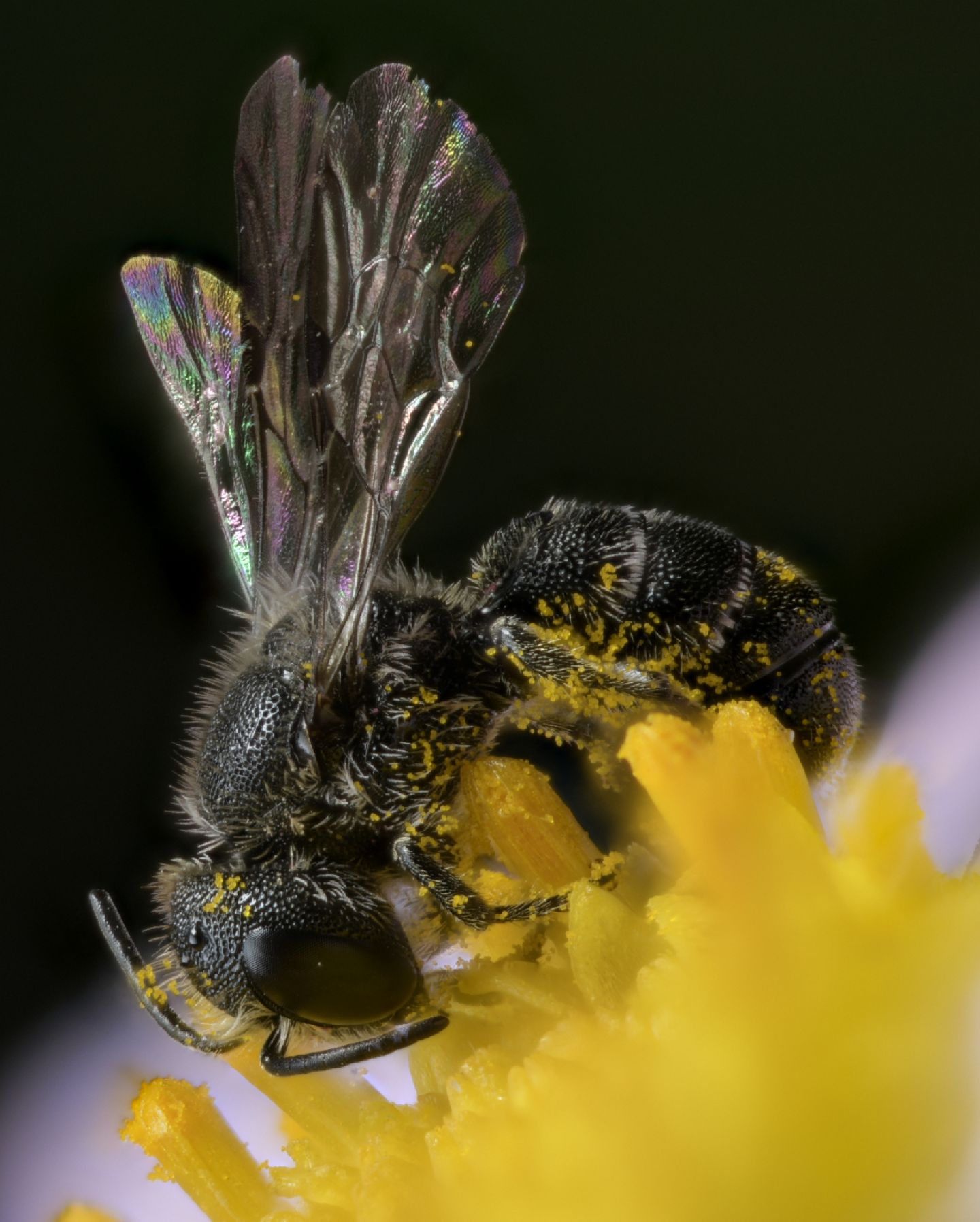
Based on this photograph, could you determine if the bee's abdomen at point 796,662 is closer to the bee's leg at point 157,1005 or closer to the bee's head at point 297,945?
the bee's head at point 297,945

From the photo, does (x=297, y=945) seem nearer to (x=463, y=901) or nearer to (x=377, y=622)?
(x=463, y=901)

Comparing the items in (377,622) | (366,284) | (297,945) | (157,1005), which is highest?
(366,284)

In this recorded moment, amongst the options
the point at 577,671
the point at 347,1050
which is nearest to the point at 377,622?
the point at 577,671

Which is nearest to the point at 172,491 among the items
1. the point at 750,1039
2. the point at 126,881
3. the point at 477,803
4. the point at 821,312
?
the point at 126,881

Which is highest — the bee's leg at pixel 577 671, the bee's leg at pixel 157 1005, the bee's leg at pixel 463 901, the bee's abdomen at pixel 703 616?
the bee's abdomen at pixel 703 616

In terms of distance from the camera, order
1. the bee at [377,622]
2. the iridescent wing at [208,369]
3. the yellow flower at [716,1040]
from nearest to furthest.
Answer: the yellow flower at [716,1040] → the bee at [377,622] → the iridescent wing at [208,369]

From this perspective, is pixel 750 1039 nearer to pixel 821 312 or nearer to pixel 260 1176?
pixel 260 1176

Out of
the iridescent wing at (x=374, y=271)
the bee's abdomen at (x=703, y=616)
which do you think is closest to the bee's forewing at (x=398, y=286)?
the iridescent wing at (x=374, y=271)

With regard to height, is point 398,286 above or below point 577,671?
above
